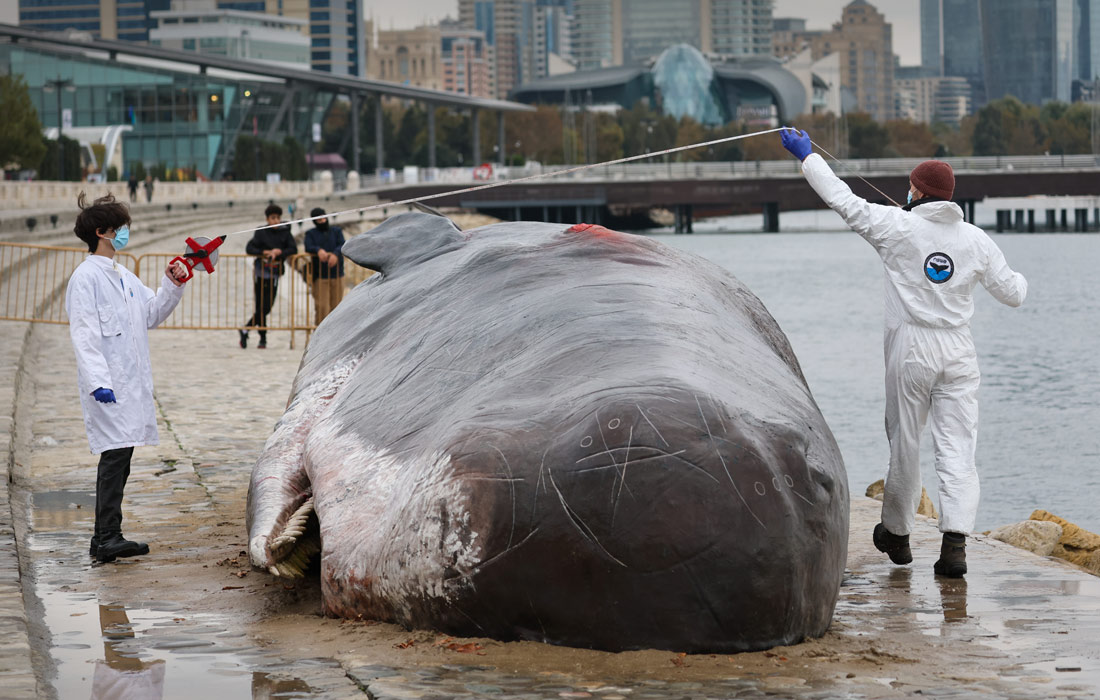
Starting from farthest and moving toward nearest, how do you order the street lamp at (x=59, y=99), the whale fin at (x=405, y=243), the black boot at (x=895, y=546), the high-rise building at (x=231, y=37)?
the high-rise building at (x=231, y=37) < the street lamp at (x=59, y=99) < the whale fin at (x=405, y=243) < the black boot at (x=895, y=546)

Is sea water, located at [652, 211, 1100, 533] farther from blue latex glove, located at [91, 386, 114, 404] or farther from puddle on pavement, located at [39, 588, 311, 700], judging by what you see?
puddle on pavement, located at [39, 588, 311, 700]

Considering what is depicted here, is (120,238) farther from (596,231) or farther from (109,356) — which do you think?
(596,231)

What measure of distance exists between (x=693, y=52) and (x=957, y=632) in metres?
198

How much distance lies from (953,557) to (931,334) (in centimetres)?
105

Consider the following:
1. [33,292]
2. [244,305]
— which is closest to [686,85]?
[33,292]

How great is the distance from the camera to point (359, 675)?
4879 mm

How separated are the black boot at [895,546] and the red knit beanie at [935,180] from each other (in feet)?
5.43

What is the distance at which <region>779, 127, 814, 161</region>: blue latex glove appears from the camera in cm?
695

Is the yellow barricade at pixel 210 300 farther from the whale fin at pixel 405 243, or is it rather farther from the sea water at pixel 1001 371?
the whale fin at pixel 405 243

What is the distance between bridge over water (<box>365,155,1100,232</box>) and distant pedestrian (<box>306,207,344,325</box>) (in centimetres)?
6188

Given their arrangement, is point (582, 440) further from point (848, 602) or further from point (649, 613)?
point (848, 602)

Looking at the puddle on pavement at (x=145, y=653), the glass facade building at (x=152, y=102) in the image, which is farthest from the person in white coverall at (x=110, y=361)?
the glass facade building at (x=152, y=102)

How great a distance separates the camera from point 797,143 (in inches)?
277

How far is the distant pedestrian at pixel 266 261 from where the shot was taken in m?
16.8
